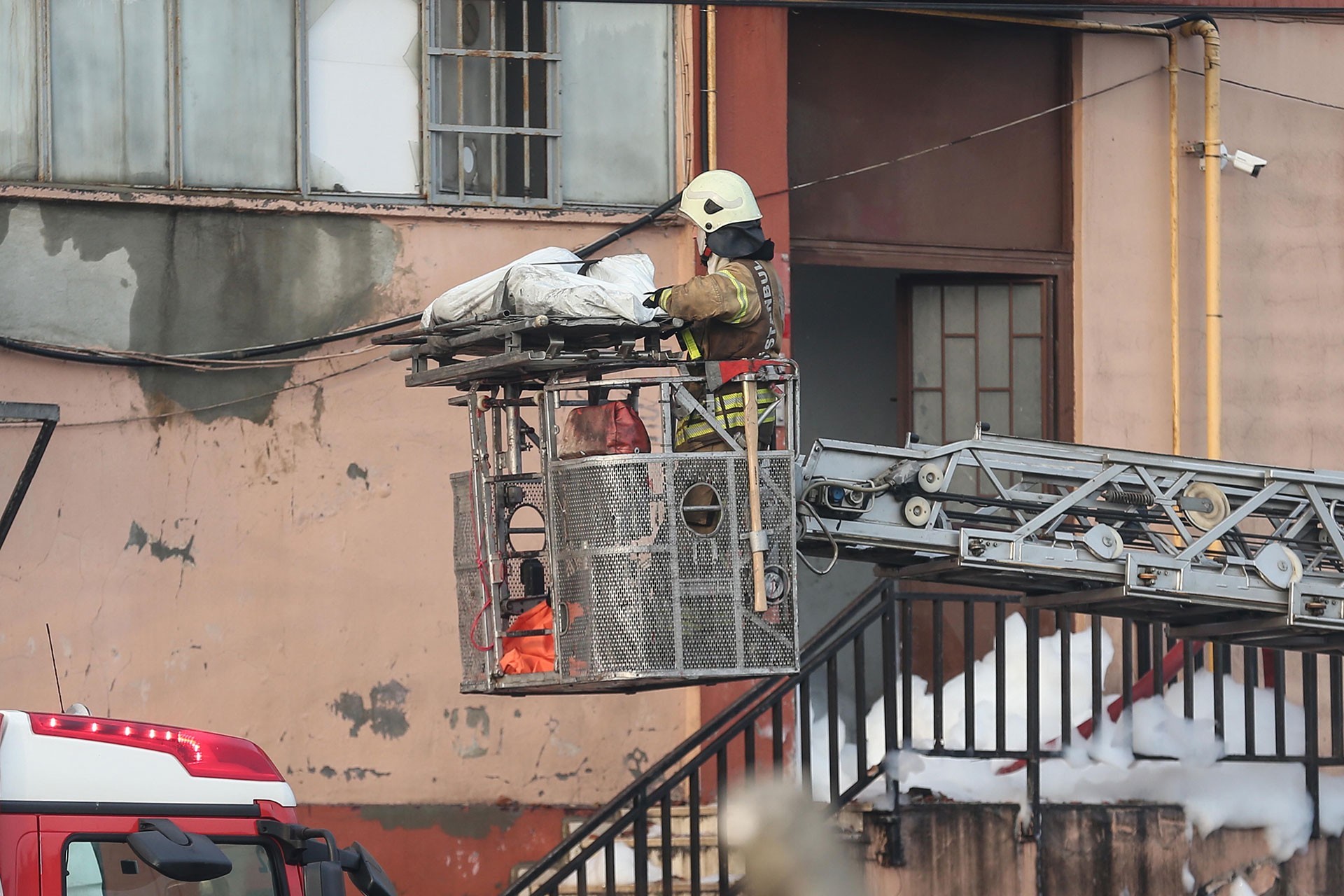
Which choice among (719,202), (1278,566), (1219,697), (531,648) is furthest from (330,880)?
(1219,697)

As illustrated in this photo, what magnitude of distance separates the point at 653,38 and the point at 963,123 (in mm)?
2727

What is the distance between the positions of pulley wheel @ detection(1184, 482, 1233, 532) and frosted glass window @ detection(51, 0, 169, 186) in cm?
715

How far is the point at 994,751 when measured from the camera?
11648mm

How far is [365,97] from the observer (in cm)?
1298

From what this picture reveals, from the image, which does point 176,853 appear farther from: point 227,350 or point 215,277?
point 215,277

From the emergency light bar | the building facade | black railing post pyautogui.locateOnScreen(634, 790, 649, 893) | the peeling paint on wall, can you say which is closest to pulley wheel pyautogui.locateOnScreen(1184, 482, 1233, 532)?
black railing post pyautogui.locateOnScreen(634, 790, 649, 893)

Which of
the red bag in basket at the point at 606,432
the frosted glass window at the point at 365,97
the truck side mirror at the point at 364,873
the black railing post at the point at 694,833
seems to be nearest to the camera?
the truck side mirror at the point at 364,873

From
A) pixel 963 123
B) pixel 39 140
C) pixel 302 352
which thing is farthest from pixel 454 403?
pixel 963 123

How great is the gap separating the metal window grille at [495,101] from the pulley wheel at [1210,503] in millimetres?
5276

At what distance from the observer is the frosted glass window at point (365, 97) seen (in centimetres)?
1291

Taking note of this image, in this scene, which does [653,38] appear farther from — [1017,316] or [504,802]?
[504,802]

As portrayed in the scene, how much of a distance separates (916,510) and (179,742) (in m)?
4.41

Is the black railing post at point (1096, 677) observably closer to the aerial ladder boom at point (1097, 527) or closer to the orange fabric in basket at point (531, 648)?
the aerial ladder boom at point (1097, 527)

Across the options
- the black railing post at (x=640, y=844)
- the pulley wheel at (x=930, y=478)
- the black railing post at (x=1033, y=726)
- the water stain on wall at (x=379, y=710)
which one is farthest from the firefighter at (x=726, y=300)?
the water stain on wall at (x=379, y=710)
